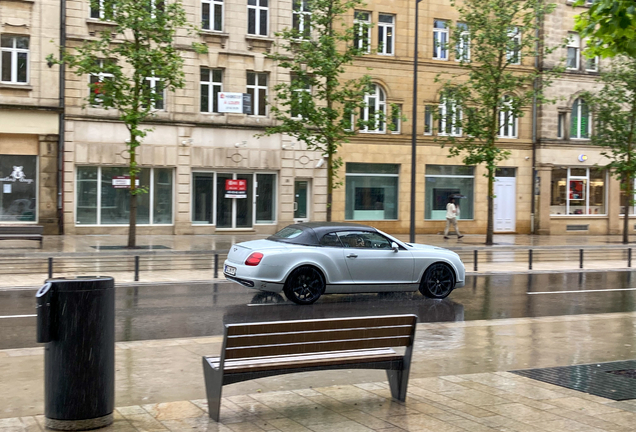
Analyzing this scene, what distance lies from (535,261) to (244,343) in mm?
19073

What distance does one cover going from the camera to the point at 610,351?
366 inches

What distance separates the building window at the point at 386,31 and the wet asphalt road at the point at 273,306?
20.1 meters

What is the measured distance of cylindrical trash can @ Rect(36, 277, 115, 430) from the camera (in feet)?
18.3

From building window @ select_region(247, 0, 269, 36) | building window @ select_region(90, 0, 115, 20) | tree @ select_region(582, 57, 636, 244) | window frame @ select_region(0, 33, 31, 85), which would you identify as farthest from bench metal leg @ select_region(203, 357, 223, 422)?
tree @ select_region(582, 57, 636, 244)

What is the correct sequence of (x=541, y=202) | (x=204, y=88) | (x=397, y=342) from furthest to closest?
(x=541, y=202) < (x=204, y=88) < (x=397, y=342)

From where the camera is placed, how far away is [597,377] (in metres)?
7.68

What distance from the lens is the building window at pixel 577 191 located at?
3916 centimetres

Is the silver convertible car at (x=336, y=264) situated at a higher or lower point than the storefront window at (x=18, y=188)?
lower

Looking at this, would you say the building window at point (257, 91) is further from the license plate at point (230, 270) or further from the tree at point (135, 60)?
the license plate at point (230, 270)

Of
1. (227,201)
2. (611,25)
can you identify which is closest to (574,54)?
(227,201)

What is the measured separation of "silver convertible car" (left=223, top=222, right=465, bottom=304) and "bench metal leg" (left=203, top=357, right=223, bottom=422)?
706 cm

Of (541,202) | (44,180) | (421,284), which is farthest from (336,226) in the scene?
(541,202)

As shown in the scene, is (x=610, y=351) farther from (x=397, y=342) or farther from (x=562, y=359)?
(x=397, y=342)

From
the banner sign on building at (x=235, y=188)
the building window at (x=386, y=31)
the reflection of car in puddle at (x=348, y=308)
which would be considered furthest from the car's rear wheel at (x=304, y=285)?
the building window at (x=386, y=31)
